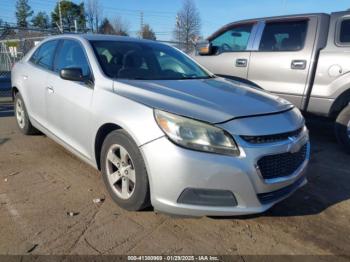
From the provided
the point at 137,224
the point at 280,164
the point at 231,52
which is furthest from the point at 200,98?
the point at 231,52

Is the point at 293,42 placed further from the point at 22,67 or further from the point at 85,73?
the point at 22,67

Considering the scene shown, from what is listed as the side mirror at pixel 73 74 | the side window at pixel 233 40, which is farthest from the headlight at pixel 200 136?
the side window at pixel 233 40

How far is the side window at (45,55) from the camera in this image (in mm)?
4609

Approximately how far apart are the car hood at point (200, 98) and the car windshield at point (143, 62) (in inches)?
11.3

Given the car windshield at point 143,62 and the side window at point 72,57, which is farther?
the side window at point 72,57

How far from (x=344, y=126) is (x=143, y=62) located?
2965mm

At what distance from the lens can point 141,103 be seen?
293 cm

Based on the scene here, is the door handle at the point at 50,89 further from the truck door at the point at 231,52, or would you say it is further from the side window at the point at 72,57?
the truck door at the point at 231,52

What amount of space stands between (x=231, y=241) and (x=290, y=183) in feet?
2.29

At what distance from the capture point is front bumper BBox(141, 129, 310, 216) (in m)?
2.59

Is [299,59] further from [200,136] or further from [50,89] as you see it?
[50,89]

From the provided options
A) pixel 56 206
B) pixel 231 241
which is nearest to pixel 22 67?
pixel 56 206

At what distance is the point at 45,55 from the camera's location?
190 inches

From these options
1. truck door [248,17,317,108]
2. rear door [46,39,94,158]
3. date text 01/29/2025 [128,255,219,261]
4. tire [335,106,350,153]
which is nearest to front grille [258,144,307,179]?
date text 01/29/2025 [128,255,219,261]
